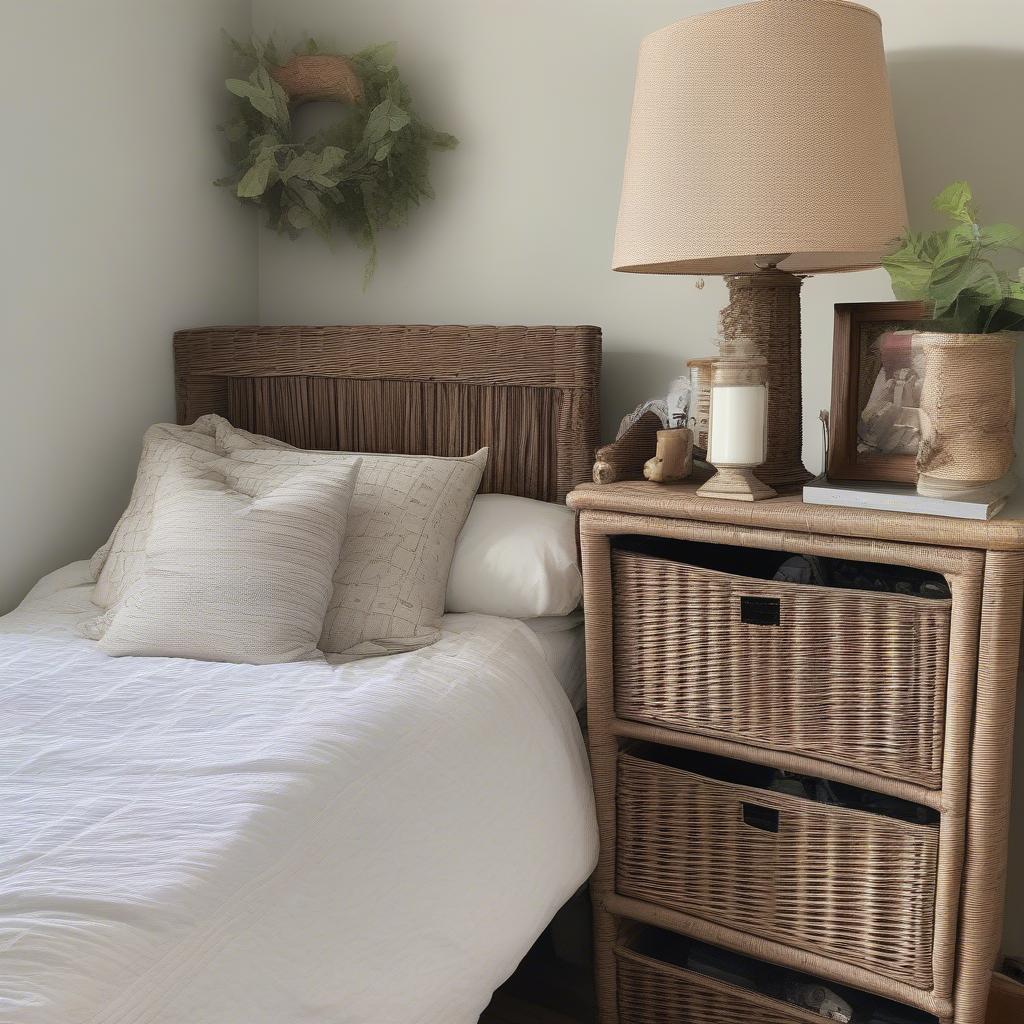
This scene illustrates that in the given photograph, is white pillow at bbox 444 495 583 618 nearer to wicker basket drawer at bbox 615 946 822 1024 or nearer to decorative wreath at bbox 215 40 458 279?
wicker basket drawer at bbox 615 946 822 1024

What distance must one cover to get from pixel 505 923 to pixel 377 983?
264 mm

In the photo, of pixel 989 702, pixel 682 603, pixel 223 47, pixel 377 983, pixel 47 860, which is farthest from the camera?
pixel 223 47

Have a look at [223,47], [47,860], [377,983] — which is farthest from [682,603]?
[223,47]

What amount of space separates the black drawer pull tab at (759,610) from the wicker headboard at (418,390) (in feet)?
1.72

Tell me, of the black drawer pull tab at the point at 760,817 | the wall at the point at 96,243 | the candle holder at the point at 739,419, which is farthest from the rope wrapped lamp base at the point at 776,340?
the wall at the point at 96,243

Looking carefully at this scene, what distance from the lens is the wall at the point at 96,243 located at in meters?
1.93

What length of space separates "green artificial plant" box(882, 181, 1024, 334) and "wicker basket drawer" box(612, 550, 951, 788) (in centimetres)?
37

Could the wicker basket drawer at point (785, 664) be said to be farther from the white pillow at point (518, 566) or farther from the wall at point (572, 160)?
the wall at point (572, 160)

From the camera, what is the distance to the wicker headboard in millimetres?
1903

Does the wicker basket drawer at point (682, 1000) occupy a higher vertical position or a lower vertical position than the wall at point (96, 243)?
lower

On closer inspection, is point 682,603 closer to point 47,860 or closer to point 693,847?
point 693,847

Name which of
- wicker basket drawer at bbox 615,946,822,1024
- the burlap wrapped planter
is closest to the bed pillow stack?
wicker basket drawer at bbox 615,946,822,1024

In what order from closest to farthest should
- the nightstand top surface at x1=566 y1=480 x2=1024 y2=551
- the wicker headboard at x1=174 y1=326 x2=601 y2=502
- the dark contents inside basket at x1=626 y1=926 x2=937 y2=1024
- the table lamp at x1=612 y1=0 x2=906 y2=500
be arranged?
the nightstand top surface at x1=566 y1=480 x2=1024 y2=551 < the table lamp at x1=612 y1=0 x2=906 y2=500 < the dark contents inside basket at x1=626 y1=926 x2=937 y2=1024 < the wicker headboard at x1=174 y1=326 x2=601 y2=502

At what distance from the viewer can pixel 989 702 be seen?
1.27 metres
